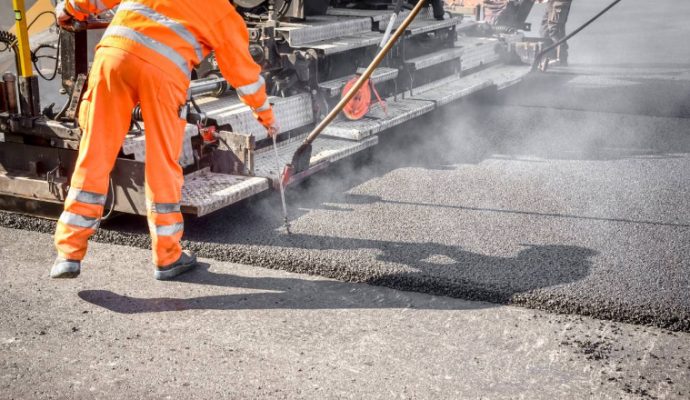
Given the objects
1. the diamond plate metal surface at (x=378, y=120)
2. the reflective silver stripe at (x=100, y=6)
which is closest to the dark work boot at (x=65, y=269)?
the reflective silver stripe at (x=100, y=6)

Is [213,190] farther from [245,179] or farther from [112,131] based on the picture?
[112,131]

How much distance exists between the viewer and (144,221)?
4934 mm

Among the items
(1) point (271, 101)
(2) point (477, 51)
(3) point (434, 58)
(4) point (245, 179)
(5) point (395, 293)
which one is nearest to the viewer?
(5) point (395, 293)

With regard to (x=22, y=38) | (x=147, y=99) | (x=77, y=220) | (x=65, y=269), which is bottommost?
(x=65, y=269)

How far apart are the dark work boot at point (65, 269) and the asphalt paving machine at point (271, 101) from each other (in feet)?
2.24

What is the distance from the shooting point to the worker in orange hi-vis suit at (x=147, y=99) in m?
3.82

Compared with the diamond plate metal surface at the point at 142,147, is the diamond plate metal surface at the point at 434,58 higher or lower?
higher

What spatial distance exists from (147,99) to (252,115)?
1.78 m

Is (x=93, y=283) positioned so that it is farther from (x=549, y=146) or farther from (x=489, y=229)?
(x=549, y=146)

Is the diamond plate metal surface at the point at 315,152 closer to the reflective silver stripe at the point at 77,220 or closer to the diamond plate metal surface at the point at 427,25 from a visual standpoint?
the reflective silver stripe at the point at 77,220

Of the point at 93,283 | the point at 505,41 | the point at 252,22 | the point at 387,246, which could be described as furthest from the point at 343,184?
the point at 505,41

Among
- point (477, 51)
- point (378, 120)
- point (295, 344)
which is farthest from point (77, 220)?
point (477, 51)

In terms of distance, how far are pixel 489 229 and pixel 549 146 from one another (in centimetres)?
244

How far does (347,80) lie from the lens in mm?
6809
